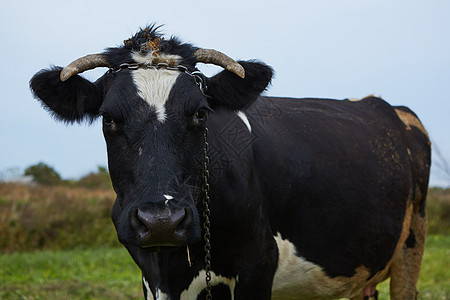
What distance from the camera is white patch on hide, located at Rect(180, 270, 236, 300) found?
150 inches

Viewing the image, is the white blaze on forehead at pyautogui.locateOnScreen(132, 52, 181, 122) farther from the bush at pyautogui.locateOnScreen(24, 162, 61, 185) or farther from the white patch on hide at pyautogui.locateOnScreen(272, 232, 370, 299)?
the bush at pyautogui.locateOnScreen(24, 162, 61, 185)

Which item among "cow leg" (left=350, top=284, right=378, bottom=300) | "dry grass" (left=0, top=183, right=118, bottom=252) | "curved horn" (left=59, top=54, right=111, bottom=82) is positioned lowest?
"dry grass" (left=0, top=183, right=118, bottom=252)

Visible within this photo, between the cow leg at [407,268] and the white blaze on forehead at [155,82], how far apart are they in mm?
3621

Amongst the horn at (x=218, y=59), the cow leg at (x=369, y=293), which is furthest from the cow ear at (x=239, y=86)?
the cow leg at (x=369, y=293)

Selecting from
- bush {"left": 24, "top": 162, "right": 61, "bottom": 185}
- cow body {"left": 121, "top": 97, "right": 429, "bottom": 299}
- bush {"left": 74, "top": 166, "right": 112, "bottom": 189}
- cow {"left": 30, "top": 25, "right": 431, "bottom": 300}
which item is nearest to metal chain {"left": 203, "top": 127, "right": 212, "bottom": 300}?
cow {"left": 30, "top": 25, "right": 431, "bottom": 300}

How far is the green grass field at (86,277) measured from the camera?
334 inches

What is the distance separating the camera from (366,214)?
16.4ft

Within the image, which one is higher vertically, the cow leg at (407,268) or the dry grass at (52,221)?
the cow leg at (407,268)

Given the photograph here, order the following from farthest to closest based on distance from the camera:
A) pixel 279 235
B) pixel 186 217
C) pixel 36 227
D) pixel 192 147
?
pixel 36 227, pixel 279 235, pixel 192 147, pixel 186 217

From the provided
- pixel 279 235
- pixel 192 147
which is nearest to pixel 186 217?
pixel 192 147

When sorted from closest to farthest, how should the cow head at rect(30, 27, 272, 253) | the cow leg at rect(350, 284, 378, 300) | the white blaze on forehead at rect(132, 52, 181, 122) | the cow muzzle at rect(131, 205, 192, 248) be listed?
1. the cow muzzle at rect(131, 205, 192, 248)
2. the cow head at rect(30, 27, 272, 253)
3. the white blaze on forehead at rect(132, 52, 181, 122)
4. the cow leg at rect(350, 284, 378, 300)

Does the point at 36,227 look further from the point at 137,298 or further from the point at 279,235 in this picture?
the point at 279,235

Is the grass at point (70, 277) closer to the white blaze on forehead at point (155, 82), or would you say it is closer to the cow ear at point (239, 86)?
the cow ear at point (239, 86)

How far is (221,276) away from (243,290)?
0.19 meters
